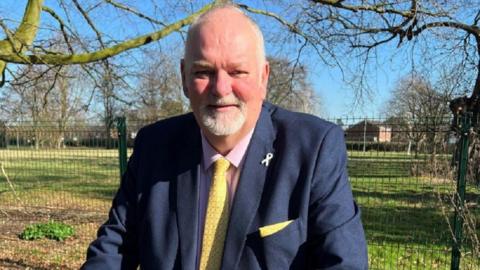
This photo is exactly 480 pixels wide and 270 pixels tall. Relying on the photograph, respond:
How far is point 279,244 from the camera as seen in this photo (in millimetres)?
1560

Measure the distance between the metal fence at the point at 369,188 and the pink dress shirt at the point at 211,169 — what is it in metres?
3.64

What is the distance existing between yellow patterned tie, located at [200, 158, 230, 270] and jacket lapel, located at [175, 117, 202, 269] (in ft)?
0.13

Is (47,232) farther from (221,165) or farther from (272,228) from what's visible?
(272,228)

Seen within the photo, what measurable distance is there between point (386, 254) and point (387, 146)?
2.04m

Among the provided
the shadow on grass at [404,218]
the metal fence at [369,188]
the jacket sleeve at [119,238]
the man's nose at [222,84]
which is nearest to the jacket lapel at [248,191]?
the man's nose at [222,84]

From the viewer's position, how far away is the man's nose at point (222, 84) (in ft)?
5.20

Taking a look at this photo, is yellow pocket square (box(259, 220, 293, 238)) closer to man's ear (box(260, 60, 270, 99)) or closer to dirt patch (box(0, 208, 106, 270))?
man's ear (box(260, 60, 270, 99))

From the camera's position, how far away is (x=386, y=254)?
689cm

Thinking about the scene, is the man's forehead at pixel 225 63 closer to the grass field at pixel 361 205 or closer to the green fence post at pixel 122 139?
the grass field at pixel 361 205

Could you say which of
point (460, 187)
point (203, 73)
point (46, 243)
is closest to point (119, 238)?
point (203, 73)

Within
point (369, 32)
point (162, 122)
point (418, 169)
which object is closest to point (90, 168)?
→ point (369, 32)

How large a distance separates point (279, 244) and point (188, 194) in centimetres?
39

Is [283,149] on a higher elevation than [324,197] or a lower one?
higher

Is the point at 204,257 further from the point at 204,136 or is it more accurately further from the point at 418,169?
the point at 418,169
